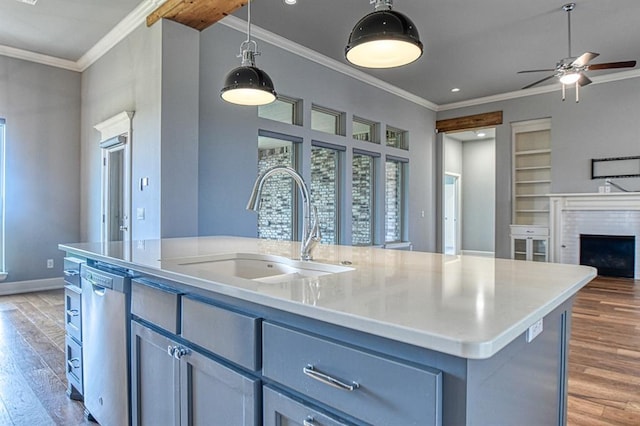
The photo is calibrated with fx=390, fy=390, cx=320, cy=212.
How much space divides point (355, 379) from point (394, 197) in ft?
21.8

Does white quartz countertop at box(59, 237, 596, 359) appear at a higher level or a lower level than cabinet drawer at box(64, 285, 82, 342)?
higher

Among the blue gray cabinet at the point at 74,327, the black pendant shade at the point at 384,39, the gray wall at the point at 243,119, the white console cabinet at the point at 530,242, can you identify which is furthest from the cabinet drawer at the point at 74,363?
the white console cabinet at the point at 530,242

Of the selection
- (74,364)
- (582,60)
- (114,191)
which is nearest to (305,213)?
(74,364)

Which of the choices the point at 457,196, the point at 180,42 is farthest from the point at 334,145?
the point at 457,196

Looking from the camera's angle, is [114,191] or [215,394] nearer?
[215,394]

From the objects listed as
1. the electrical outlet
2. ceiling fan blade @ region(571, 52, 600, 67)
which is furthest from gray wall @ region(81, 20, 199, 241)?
ceiling fan blade @ region(571, 52, 600, 67)

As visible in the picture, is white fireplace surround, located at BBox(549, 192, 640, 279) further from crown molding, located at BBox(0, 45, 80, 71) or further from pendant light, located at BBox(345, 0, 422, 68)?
crown molding, located at BBox(0, 45, 80, 71)

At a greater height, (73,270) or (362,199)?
(362,199)

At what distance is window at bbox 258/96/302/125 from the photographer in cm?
507

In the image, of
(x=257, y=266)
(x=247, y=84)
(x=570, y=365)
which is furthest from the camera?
(x=570, y=365)

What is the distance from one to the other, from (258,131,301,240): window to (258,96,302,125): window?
0.29 metres

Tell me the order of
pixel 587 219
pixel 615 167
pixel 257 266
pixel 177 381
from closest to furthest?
pixel 177 381
pixel 257 266
pixel 615 167
pixel 587 219

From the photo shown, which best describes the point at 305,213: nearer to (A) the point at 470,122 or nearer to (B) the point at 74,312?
(B) the point at 74,312

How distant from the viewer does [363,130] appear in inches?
259
